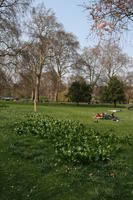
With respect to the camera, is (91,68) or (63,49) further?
(91,68)

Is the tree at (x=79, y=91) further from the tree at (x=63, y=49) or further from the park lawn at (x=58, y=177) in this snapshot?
the park lawn at (x=58, y=177)

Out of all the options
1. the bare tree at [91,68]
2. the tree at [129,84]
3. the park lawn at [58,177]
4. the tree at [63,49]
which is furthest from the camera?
the tree at [129,84]

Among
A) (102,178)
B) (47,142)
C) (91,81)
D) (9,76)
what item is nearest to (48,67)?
(91,81)

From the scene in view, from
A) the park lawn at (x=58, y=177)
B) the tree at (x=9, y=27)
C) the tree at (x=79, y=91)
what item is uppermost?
the tree at (x=9, y=27)

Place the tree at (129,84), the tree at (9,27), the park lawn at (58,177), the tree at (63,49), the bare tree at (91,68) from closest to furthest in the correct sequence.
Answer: the park lawn at (58,177)
the tree at (9,27)
the tree at (63,49)
the bare tree at (91,68)
the tree at (129,84)

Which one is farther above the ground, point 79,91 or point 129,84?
point 129,84

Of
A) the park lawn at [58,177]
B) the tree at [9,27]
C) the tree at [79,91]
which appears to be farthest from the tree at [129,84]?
the park lawn at [58,177]

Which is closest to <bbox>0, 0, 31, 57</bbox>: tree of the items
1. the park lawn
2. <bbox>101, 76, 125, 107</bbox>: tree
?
the park lawn

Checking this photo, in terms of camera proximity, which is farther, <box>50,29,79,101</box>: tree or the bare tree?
the bare tree

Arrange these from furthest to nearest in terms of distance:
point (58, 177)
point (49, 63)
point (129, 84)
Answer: point (129, 84), point (49, 63), point (58, 177)

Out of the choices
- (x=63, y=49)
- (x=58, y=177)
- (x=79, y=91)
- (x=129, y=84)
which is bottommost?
(x=58, y=177)

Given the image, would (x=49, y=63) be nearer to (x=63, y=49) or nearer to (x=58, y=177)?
(x=63, y=49)

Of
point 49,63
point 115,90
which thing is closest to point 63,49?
point 49,63

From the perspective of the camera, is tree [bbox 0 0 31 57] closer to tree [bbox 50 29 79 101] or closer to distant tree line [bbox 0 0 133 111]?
distant tree line [bbox 0 0 133 111]
